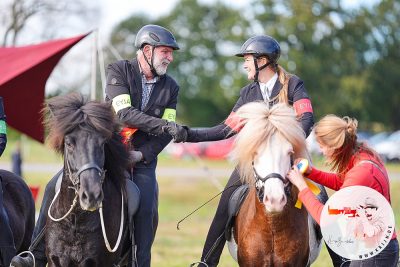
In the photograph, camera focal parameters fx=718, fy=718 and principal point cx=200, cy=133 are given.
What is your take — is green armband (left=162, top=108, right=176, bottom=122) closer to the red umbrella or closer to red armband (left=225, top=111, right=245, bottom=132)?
red armband (left=225, top=111, right=245, bottom=132)

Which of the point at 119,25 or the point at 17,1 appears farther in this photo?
the point at 119,25

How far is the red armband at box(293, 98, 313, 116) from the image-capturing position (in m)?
6.49

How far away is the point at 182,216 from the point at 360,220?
13.9m

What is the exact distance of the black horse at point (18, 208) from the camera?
7.68 metres

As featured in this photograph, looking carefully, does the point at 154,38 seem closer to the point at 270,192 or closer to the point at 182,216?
the point at 270,192

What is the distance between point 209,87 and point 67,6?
52944 mm

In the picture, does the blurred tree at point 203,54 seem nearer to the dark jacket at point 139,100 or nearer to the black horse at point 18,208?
the black horse at point 18,208

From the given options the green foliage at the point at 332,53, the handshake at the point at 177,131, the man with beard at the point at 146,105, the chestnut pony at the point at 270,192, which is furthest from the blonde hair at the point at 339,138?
the green foliage at the point at 332,53

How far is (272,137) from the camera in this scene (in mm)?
5492

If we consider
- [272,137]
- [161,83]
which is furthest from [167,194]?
[272,137]

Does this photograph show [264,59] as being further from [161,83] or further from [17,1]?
[17,1]

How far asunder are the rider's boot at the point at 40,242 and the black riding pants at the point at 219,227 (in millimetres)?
1521

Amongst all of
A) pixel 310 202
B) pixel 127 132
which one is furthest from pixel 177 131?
pixel 310 202

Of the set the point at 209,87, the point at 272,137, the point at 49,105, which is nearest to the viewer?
the point at 272,137
